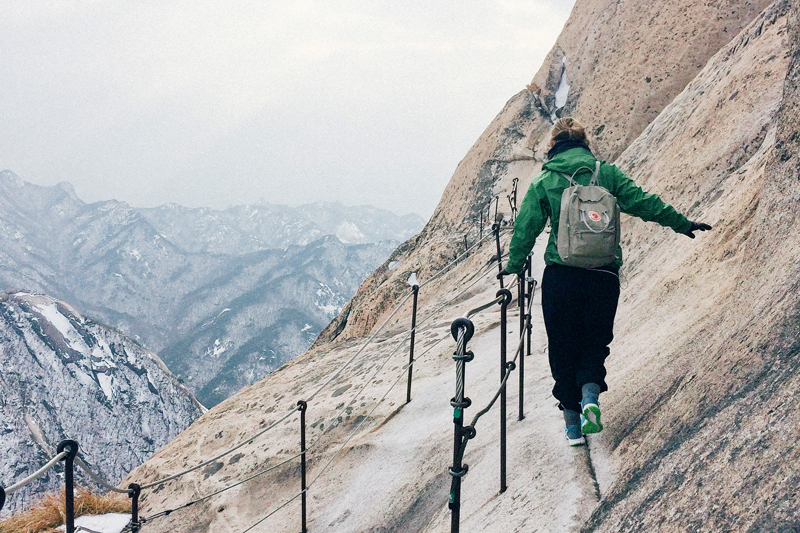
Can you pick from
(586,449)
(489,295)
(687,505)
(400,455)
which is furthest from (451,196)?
(687,505)

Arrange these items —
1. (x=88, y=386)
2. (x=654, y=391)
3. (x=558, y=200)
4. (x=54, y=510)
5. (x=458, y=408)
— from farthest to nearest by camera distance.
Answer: (x=88, y=386) < (x=54, y=510) < (x=654, y=391) < (x=558, y=200) < (x=458, y=408)

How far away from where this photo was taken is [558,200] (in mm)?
4449

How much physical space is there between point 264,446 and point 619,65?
15203 mm

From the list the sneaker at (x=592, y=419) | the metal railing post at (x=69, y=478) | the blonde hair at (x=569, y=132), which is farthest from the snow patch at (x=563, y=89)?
the metal railing post at (x=69, y=478)

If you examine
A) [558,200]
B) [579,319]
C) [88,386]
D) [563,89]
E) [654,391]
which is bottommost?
[654,391]

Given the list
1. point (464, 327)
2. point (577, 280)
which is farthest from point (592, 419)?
point (464, 327)

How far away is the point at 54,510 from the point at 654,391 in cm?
799

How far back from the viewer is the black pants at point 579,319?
14.5ft

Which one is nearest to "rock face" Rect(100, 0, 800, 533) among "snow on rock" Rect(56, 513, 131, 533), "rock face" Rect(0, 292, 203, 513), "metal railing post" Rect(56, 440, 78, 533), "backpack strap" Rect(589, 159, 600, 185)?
"snow on rock" Rect(56, 513, 131, 533)

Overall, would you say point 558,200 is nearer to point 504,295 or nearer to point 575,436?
point 504,295

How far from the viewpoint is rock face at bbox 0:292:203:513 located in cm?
16538

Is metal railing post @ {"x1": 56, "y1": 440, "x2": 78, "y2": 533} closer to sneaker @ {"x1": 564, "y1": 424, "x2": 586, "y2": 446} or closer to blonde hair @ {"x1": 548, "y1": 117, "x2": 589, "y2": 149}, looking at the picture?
sneaker @ {"x1": 564, "y1": 424, "x2": 586, "y2": 446}

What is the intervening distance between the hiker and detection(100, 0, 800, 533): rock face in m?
0.51

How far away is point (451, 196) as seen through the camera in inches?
966
